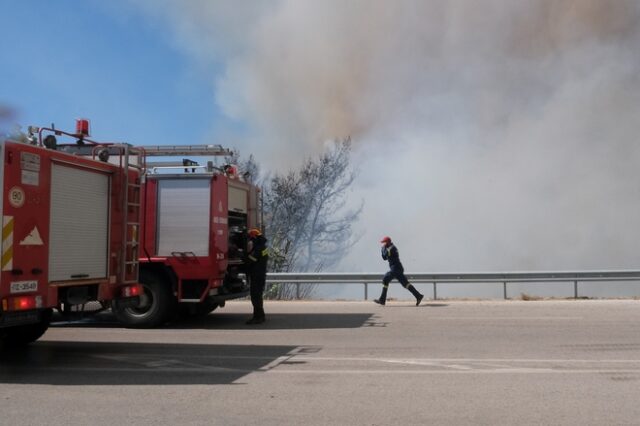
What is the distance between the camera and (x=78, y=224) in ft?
22.1

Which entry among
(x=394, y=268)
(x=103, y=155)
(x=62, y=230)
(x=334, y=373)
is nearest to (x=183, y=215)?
(x=103, y=155)

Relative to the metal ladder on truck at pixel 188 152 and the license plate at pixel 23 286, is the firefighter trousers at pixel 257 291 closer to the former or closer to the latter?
the metal ladder on truck at pixel 188 152

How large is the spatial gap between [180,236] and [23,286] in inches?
153

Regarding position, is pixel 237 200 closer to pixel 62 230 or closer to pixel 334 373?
pixel 62 230

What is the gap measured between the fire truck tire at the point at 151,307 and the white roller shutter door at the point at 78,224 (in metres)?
2.47

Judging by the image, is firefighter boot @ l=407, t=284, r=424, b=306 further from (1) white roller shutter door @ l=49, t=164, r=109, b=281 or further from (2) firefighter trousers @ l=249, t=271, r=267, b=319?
(1) white roller shutter door @ l=49, t=164, r=109, b=281

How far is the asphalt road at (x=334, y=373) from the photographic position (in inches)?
182

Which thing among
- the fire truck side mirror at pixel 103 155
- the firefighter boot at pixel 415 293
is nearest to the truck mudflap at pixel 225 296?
the fire truck side mirror at pixel 103 155

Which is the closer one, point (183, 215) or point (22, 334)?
point (22, 334)

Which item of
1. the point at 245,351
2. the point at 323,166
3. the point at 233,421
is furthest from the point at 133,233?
the point at 323,166

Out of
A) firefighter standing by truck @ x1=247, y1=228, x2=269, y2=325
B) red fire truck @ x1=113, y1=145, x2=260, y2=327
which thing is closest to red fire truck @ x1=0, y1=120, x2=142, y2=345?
red fire truck @ x1=113, y1=145, x2=260, y2=327

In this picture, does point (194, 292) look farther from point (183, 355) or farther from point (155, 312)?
point (183, 355)

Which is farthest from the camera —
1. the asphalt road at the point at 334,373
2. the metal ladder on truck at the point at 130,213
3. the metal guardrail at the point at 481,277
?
the metal guardrail at the point at 481,277

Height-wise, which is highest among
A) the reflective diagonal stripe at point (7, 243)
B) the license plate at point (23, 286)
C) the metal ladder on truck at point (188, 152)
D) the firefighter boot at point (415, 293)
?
the metal ladder on truck at point (188, 152)
